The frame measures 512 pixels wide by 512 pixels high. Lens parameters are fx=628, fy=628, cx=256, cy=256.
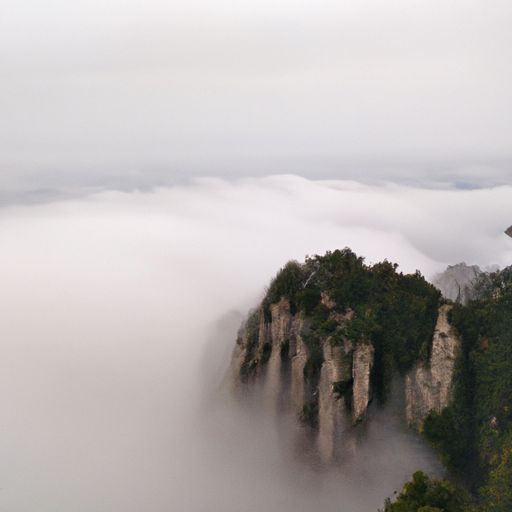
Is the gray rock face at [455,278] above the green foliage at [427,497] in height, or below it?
above

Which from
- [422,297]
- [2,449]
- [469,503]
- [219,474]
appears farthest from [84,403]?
[469,503]

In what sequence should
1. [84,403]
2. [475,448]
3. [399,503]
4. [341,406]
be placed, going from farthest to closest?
[84,403], [341,406], [475,448], [399,503]

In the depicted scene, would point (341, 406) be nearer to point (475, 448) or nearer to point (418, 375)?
point (418, 375)

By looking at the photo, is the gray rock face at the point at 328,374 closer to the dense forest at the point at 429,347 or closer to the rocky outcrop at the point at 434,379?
the rocky outcrop at the point at 434,379

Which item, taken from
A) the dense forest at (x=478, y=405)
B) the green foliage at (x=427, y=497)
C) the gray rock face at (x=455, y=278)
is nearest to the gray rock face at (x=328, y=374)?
the dense forest at (x=478, y=405)

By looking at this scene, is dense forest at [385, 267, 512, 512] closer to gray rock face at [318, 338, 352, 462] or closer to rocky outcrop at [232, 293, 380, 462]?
rocky outcrop at [232, 293, 380, 462]

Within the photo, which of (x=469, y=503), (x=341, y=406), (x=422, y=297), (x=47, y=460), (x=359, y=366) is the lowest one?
(x=47, y=460)

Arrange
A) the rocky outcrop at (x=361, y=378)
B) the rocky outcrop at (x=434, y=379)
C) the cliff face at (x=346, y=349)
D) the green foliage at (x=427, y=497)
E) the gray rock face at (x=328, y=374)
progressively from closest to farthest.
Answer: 1. the green foliage at (x=427, y=497)
2. the rocky outcrop at (x=434, y=379)
3. the gray rock face at (x=328, y=374)
4. the cliff face at (x=346, y=349)
5. the rocky outcrop at (x=361, y=378)
